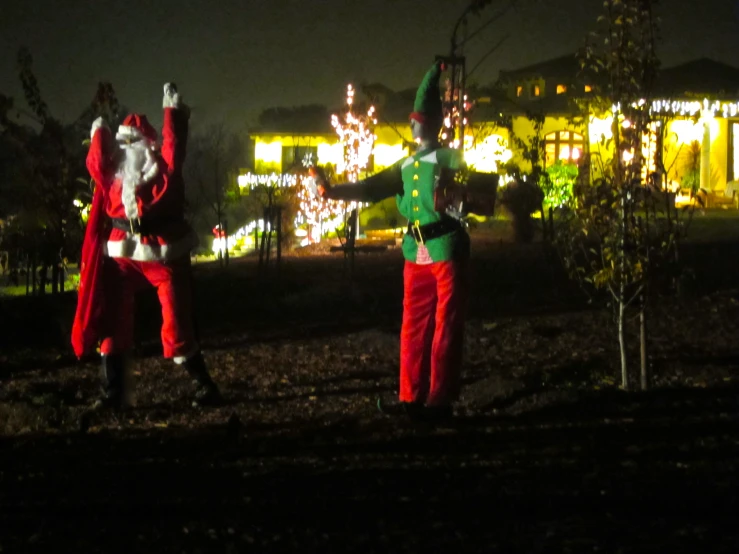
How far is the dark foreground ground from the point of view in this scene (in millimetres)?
3896

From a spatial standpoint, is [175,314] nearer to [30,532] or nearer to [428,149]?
[428,149]

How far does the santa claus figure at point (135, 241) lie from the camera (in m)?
6.04

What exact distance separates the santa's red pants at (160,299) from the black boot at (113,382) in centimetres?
6

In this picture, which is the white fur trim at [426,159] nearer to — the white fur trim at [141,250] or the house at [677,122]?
the white fur trim at [141,250]

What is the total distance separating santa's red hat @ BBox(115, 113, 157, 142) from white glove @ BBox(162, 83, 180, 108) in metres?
0.30

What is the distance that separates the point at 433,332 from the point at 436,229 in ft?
2.01

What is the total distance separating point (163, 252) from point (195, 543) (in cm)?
264

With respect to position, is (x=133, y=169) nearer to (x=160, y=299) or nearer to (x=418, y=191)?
(x=160, y=299)

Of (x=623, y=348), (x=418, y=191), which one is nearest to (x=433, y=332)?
(x=418, y=191)

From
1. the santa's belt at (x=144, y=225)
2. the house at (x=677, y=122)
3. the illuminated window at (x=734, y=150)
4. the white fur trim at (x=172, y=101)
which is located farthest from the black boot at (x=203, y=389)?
the illuminated window at (x=734, y=150)

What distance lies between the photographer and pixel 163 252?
6.05m

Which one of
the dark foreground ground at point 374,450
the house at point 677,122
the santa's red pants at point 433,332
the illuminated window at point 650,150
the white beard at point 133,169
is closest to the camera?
the dark foreground ground at point 374,450

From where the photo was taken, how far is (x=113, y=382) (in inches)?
251

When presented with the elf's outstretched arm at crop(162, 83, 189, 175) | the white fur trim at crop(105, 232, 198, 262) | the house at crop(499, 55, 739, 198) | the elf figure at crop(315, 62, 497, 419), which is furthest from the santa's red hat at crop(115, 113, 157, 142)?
the house at crop(499, 55, 739, 198)
